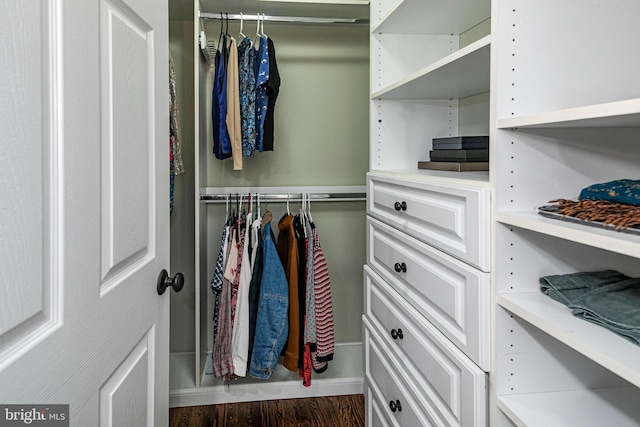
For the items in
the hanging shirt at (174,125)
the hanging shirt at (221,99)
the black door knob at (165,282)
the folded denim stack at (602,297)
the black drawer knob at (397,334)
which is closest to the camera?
the folded denim stack at (602,297)

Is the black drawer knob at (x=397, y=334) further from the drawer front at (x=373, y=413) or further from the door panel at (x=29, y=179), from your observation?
the door panel at (x=29, y=179)

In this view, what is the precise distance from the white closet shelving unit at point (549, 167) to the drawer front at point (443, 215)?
37 mm

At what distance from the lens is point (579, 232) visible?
72 centimetres

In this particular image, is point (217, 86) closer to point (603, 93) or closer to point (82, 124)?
point (82, 124)

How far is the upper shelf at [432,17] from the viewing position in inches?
60.5

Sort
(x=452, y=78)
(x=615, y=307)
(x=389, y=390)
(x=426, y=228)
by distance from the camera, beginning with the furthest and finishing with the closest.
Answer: (x=389, y=390) → (x=452, y=78) → (x=426, y=228) → (x=615, y=307)

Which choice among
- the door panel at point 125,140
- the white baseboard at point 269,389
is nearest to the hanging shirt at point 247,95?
the door panel at point 125,140

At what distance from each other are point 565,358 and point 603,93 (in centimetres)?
55

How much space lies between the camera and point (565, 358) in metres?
0.99

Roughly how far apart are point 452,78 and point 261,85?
0.95 m

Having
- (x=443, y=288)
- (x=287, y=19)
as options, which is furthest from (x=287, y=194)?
(x=443, y=288)

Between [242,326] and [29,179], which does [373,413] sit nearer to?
[242,326]

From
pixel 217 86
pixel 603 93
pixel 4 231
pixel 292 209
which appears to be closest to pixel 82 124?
pixel 4 231

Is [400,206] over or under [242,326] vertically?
over
